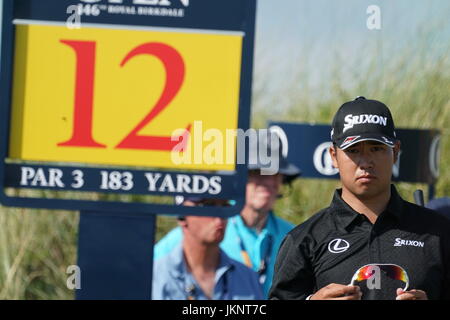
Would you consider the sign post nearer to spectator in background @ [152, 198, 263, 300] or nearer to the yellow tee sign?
the yellow tee sign

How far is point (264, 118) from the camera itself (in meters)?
9.27

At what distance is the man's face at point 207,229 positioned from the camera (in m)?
5.35

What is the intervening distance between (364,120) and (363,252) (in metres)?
0.46

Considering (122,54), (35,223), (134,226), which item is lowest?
(35,223)

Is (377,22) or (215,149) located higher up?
(377,22)

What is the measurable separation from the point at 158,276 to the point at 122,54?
151cm

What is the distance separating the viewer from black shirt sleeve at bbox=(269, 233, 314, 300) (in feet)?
10.6

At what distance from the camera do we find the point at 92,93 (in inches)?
159

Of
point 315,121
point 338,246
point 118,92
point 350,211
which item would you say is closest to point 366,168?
point 350,211

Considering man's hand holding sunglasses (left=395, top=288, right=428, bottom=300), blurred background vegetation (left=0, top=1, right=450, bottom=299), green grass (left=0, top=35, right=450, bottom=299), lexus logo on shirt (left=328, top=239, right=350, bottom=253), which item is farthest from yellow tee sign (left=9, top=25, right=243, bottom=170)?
blurred background vegetation (left=0, top=1, right=450, bottom=299)

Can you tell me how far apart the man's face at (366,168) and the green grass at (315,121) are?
5.04 m

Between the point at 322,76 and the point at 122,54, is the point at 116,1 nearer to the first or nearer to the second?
the point at 122,54

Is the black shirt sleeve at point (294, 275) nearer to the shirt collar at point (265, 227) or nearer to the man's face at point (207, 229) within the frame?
the man's face at point (207, 229)
